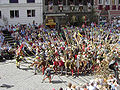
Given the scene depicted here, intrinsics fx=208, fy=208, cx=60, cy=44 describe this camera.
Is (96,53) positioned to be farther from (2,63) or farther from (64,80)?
(2,63)

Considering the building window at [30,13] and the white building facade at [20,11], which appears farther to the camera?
the building window at [30,13]

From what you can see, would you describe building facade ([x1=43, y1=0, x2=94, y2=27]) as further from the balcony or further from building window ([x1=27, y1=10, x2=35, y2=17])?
building window ([x1=27, y1=10, x2=35, y2=17])

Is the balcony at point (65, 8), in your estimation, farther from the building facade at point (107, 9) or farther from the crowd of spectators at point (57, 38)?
the crowd of spectators at point (57, 38)

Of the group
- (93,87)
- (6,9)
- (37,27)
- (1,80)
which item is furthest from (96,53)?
(6,9)

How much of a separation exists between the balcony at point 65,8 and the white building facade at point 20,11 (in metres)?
1.30

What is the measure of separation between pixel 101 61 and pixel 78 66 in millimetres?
1430

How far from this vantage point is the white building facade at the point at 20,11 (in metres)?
27.8

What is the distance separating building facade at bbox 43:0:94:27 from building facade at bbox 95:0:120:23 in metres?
2.17

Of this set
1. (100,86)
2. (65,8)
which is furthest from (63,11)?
(100,86)

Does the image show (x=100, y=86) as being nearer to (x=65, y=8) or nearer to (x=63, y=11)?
(x=63, y=11)

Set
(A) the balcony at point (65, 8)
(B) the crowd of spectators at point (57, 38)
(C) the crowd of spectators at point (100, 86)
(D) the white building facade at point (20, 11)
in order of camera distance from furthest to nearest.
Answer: (A) the balcony at point (65, 8) < (D) the white building facade at point (20, 11) < (B) the crowd of spectators at point (57, 38) < (C) the crowd of spectators at point (100, 86)

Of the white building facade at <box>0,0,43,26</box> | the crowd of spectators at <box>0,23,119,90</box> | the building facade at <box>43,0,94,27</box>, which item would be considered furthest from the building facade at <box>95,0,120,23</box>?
the white building facade at <box>0,0,43,26</box>

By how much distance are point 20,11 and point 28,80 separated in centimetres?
1752

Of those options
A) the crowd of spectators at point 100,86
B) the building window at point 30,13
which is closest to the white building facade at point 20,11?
the building window at point 30,13
